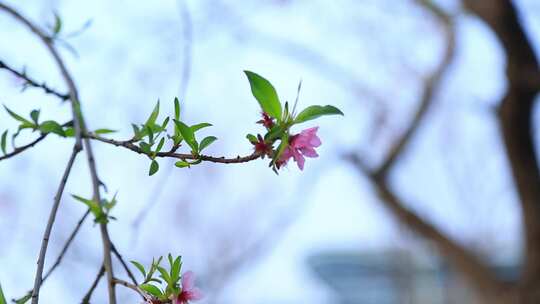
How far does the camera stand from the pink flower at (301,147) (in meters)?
0.53

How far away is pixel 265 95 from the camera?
1.71ft

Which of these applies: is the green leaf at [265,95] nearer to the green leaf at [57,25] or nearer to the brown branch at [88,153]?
the brown branch at [88,153]

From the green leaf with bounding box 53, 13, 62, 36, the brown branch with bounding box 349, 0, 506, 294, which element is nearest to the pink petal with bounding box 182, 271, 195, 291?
the green leaf with bounding box 53, 13, 62, 36

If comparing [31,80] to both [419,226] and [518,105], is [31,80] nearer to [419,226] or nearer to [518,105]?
[518,105]

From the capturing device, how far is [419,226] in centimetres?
335

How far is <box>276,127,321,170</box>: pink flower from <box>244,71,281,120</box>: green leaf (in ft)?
0.06

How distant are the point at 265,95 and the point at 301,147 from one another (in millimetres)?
40

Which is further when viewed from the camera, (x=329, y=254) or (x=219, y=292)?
(x=329, y=254)

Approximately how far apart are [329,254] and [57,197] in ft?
33.6

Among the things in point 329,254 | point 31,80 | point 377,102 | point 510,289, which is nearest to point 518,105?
point 510,289

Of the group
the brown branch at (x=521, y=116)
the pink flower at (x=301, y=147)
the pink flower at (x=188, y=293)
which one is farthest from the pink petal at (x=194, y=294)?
the brown branch at (x=521, y=116)

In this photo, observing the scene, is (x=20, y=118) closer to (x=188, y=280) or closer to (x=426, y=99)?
(x=188, y=280)

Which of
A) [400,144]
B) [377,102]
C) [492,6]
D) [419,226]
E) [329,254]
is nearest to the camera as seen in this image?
[492,6]

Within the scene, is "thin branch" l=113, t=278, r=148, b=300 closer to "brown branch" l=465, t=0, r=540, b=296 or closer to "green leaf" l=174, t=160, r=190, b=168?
"green leaf" l=174, t=160, r=190, b=168
